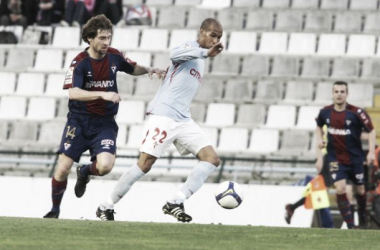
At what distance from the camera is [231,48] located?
22.1 meters

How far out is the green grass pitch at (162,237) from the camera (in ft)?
Answer: 30.0

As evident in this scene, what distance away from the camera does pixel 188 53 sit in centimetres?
1173

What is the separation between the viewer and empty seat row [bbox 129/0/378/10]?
73.7 feet

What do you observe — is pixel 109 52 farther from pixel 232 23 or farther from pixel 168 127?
pixel 232 23

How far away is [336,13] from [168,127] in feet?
35.6

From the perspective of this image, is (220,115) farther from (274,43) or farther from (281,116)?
(274,43)

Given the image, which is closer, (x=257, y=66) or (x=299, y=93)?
(x=299, y=93)

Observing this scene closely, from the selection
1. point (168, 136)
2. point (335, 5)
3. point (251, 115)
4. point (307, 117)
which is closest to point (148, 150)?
point (168, 136)

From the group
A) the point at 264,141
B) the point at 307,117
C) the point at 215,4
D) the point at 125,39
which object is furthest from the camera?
the point at 215,4

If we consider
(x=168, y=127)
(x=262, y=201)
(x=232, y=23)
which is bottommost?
(x=262, y=201)

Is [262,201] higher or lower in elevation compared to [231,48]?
lower

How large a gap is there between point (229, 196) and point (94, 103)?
5.64ft

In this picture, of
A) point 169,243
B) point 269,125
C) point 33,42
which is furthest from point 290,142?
point 169,243

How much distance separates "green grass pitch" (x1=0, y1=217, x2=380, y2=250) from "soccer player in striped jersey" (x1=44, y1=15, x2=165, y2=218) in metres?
1.26
